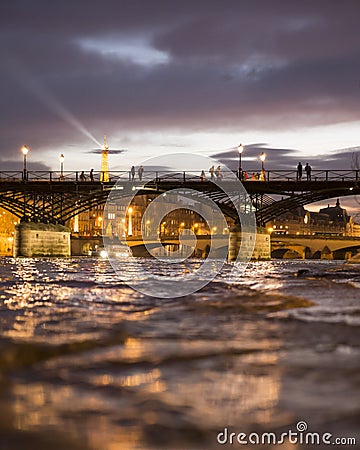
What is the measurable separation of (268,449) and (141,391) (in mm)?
1947

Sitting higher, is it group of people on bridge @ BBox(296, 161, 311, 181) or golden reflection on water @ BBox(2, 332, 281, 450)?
group of people on bridge @ BBox(296, 161, 311, 181)

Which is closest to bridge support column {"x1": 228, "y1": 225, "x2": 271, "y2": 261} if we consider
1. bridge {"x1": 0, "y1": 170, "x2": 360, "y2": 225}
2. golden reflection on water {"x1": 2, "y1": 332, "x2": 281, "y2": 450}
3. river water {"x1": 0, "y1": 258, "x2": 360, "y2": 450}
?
bridge {"x1": 0, "y1": 170, "x2": 360, "y2": 225}

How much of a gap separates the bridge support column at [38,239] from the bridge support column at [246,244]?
70.3 feet

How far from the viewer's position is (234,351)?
8711 millimetres

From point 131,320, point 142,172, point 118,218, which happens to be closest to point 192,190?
point 142,172

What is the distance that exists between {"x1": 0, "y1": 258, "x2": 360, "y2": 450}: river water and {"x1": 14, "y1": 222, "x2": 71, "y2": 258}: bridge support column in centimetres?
6017

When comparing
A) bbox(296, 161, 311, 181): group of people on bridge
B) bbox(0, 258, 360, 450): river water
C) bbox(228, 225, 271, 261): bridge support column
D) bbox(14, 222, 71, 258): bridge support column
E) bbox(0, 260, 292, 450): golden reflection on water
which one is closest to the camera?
bbox(0, 258, 360, 450): river water

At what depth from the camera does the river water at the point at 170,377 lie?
16.8ft

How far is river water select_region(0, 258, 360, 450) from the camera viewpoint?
511cm

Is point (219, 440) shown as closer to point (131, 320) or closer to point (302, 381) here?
point (302, 381)

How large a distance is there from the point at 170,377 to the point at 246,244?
6593 cm

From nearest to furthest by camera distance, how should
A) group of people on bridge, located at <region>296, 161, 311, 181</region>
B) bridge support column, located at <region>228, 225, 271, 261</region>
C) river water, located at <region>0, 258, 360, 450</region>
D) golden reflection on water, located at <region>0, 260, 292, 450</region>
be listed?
river water, located at <region>0, 258, 360, 450</region> < golden reflection on water, located at <region>0, 260, 292, 450</region> < group of people on bridge, located at <region>296, 161, 311, 181</region> < bridge support column, located at <region>228, 225, 271, 261</region>

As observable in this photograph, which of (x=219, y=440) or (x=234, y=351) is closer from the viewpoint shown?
(x=219, y=440)

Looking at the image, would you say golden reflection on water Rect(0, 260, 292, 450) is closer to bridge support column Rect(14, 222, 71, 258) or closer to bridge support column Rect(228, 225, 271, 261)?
bridge support column Rect(228, 225, 271, 261)
